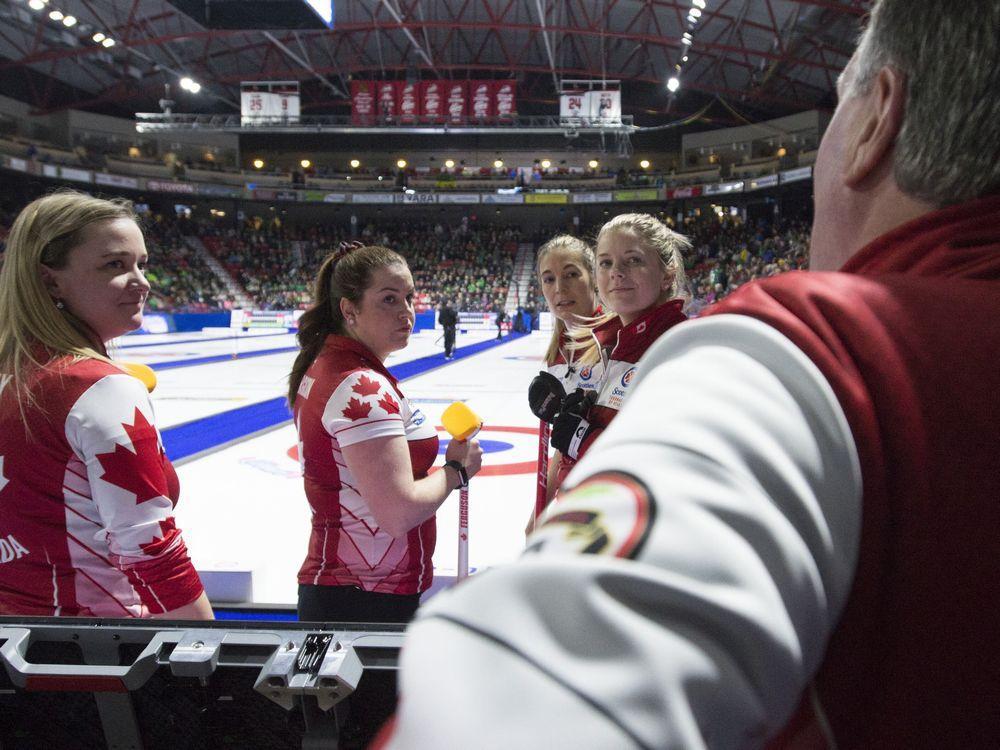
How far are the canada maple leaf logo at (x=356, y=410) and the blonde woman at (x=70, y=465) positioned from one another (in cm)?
51

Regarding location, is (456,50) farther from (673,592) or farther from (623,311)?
(673,592)

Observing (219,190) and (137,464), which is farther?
(219,190)

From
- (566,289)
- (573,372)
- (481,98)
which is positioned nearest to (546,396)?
(573,372)

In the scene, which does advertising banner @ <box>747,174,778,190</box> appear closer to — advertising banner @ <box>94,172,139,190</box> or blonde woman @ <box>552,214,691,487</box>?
advertising banner @ <box>94,172,139,190</box>

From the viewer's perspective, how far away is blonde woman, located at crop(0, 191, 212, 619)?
1661mm

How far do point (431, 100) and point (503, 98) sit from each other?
2.35m

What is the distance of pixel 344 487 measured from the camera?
2188mm

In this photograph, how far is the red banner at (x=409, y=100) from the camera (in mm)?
22453

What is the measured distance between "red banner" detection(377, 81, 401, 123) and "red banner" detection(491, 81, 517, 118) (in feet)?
10.3

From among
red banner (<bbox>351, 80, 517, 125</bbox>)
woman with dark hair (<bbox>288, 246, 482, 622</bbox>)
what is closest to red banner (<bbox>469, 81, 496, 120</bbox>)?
red banner (<bbox>351, 80, 517, 125</bbox>)

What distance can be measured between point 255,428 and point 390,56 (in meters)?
25.7

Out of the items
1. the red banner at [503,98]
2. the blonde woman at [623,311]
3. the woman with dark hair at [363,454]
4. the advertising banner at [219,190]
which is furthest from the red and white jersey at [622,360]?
the advertising banner at [219,190]

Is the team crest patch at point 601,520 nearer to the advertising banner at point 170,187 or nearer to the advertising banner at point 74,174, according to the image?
the advertising banner at point 74,174

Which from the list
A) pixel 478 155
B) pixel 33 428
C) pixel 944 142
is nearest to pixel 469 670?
pixel 944 142
